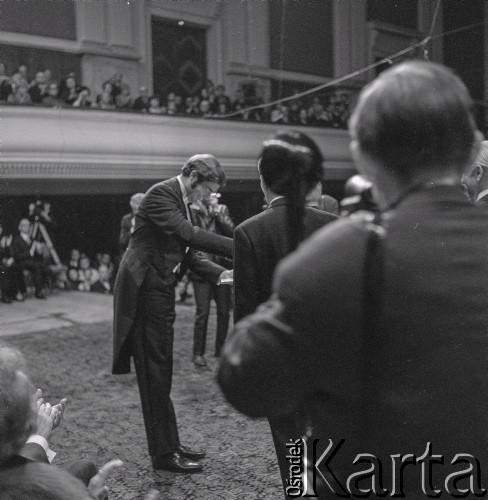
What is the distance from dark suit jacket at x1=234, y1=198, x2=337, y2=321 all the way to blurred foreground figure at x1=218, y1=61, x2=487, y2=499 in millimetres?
916

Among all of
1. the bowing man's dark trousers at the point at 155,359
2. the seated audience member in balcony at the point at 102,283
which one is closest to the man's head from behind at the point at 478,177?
the bowing man's dark trousers at the point at 155,359

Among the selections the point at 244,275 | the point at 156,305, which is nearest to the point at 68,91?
the point at 156,305

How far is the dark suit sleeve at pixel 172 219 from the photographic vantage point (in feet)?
8.26

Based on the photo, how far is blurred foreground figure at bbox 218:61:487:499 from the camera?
2.68 ft

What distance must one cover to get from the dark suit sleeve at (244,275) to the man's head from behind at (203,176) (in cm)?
85

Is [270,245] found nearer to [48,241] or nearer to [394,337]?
[394,337]

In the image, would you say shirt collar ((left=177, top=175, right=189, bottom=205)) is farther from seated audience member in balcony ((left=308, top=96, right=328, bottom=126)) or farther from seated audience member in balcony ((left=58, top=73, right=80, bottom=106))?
seated audience member in balcony ((left=58, top=73, right=80, bottom=106))

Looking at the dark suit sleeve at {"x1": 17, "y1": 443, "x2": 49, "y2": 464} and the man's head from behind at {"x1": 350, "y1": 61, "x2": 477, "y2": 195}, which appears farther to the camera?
the dark suit sleeve at {"x1": 17, "y1": 443, "x2": 49, "y2": 464}

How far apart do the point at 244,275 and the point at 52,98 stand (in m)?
8.02

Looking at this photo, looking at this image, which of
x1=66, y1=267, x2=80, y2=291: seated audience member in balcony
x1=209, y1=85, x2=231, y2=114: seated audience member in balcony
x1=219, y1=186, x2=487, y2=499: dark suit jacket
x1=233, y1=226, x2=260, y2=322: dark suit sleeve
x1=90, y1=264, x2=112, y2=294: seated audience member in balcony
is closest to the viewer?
x1=219, y1=186, x2=487, y2=499: dark suit jacket

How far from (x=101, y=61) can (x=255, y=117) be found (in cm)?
293

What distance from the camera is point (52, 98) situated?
9.03 m

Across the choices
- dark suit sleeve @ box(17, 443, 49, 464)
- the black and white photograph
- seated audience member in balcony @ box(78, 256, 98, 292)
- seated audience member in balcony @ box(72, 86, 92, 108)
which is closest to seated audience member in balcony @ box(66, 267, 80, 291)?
seated audience member in balcony @ box(78, 256, 98, 292)

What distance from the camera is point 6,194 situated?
9664mm
